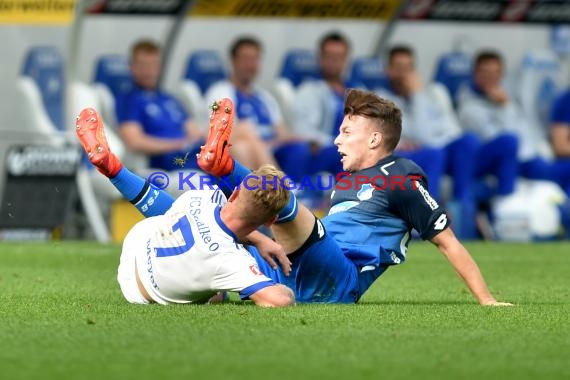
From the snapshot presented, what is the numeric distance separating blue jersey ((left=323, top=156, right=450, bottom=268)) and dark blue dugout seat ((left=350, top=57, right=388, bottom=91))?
9.35 meters

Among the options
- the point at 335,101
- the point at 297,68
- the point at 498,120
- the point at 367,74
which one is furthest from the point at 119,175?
the point at 498,120

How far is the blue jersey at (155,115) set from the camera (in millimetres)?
15445

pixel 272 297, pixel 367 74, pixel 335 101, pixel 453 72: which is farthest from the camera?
pixel 453 72

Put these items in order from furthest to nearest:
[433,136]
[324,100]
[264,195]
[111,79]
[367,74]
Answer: [367,74]
[433,136]
[324,100]
[111,79]
[264,195]

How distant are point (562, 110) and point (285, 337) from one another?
1236 cm

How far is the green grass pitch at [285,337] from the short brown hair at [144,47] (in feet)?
19.2

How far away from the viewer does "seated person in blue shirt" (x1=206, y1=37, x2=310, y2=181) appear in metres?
15.8

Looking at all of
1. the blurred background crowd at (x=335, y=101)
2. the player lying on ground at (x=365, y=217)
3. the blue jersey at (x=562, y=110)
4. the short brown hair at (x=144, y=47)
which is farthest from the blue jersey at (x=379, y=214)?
the blue jersey at (x=562, y=110)

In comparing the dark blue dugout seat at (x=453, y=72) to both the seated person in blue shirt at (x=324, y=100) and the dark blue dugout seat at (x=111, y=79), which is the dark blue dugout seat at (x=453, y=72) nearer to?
the seated person in blue shirt at (x=324, y=100)

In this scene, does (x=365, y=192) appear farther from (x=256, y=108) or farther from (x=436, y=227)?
(x=256, y=108)

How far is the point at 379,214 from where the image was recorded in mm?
8086

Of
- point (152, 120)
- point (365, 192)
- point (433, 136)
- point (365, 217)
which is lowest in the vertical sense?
point (433, 136)

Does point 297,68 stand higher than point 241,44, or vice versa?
point 241,44

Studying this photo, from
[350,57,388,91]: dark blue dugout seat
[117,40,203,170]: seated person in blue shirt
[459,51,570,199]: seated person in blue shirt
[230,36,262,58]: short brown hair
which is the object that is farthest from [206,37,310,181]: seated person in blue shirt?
[459,51,570,199]: seated person in blue shirt
